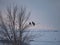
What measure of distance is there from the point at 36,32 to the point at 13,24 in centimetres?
90

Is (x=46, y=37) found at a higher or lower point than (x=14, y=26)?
lower

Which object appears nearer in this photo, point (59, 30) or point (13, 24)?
point (13, 24)

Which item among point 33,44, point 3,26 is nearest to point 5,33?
point 3,26

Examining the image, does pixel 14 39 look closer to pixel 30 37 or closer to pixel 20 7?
pixel 30 37

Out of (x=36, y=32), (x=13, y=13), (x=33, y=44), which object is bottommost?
(x=33, y=44)

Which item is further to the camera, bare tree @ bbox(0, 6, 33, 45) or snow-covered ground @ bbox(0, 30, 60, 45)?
snow-covered ground @ bbox(0, 30, 60, 45)

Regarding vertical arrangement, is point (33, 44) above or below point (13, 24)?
below

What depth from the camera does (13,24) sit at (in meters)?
6.39

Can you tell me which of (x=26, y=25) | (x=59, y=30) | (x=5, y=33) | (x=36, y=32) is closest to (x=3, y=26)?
(x=5, y=33)

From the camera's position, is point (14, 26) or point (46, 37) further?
point (46, 37)

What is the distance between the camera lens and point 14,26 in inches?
253

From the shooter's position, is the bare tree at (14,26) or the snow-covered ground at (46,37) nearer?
the bare tree at (14,26)

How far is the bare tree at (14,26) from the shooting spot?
6.38 meters

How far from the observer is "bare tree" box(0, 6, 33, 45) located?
20.9ft
